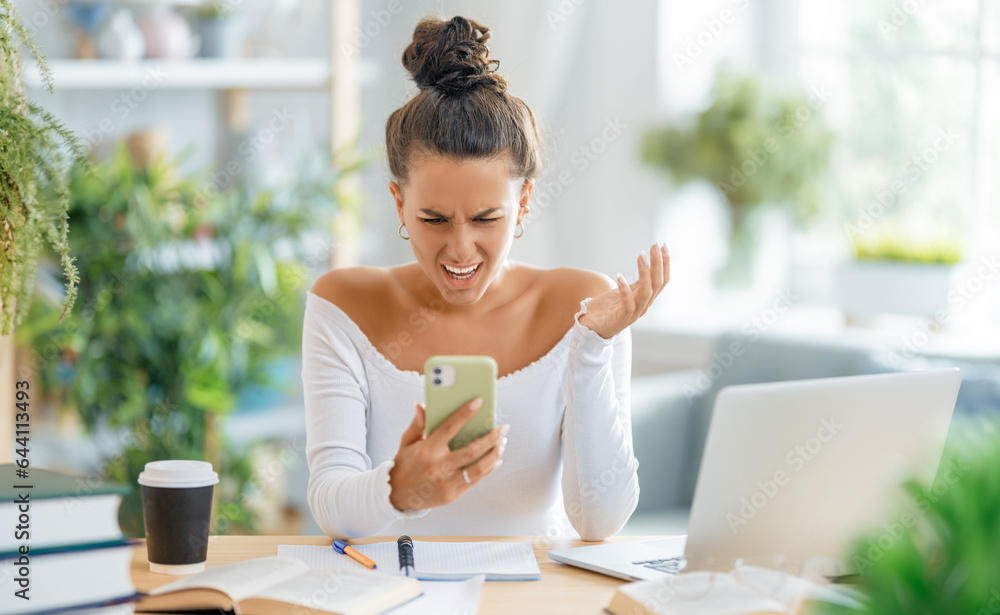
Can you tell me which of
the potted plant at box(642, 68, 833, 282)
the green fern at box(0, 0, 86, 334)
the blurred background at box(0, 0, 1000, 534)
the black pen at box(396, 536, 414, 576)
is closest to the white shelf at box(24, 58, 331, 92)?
the blurred background at box(0, 0, 1000, 534)

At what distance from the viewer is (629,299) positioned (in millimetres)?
1220

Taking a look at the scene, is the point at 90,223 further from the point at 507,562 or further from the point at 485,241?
the point at 507,562

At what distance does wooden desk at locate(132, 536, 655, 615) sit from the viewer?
946 millimetres

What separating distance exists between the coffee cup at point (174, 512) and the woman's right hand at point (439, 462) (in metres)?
0.22

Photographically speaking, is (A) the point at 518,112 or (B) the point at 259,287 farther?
(B) the point at 259,287

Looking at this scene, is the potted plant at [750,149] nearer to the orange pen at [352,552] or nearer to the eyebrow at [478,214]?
the eyebrow at [478,214]

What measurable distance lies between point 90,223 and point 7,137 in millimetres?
1436

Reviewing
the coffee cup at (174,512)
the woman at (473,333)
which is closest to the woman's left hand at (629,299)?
the woman at (473,333)

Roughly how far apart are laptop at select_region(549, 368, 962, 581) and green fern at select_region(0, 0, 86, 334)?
73cm

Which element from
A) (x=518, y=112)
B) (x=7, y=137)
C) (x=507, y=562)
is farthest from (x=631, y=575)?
(x=7, y=137)

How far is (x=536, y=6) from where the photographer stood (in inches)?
127

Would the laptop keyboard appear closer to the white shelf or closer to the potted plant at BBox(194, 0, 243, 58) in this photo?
the white shelf

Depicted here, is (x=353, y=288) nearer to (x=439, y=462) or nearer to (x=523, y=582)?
(x=439, y=462)

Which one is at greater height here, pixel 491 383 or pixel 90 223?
pixel 90 223
